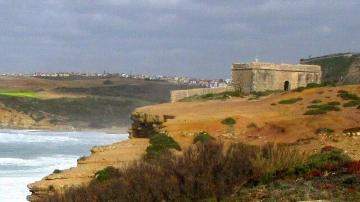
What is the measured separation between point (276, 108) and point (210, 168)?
1548 centimetres

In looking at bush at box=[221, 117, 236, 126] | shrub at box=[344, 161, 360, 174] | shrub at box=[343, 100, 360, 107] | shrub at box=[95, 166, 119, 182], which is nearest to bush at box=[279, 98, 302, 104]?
shrub at box=[343, 100, 360, 107]

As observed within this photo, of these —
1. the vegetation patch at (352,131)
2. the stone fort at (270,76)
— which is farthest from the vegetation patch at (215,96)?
the vegetation patch at (352,131)

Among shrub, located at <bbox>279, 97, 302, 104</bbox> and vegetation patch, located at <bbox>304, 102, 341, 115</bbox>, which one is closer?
vegetation patch, located at <bbox>304, 102, 341, 115</bbox>

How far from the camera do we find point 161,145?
18.0 metres

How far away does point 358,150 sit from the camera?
15391mm

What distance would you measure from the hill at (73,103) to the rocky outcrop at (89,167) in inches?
2339

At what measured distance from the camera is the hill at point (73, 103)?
82.0 m

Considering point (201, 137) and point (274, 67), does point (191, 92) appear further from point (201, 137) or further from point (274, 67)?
point (201, 137)

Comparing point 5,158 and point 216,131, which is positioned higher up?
point 216,131

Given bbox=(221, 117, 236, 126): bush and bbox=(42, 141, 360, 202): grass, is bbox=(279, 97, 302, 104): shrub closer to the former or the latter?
bbox=(221, 117, 236, 126): bush

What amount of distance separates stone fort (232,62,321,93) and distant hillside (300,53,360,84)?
1887 cm

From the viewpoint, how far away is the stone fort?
127ft

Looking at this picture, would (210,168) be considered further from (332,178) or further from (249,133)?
(249,133)

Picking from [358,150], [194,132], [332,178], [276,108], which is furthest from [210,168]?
[276,108]
